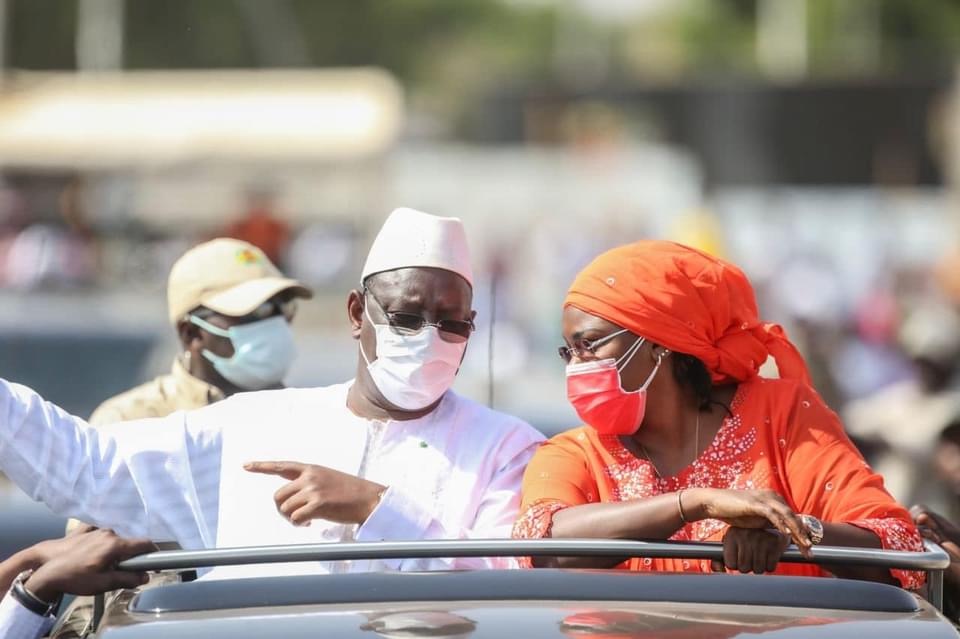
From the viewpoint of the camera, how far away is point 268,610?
2.86m

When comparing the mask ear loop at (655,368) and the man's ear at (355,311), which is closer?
the mask ear loop at (655,368)

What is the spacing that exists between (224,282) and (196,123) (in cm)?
2340

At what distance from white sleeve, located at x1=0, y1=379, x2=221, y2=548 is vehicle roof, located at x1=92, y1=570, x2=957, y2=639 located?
0.92 meters

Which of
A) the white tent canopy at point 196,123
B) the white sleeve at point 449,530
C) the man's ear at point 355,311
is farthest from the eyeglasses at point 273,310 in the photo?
the white tent canopy at point 196,123

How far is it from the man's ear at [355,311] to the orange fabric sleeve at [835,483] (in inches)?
38.9

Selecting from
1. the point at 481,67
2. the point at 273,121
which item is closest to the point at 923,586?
the point at 273,121

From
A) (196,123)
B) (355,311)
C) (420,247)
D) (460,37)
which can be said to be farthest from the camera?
(460,37)

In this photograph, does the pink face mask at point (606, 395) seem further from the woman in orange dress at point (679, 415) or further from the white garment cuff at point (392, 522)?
the white garment cuff at point (392, 522)

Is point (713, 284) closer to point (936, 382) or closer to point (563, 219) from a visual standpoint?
point (936, 382)

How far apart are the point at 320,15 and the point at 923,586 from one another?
68.4m

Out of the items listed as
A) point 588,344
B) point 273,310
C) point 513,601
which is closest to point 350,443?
point 588,344

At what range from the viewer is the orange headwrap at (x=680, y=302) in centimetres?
386

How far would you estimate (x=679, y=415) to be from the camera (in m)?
3.94

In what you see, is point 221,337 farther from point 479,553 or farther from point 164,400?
point 479,553
